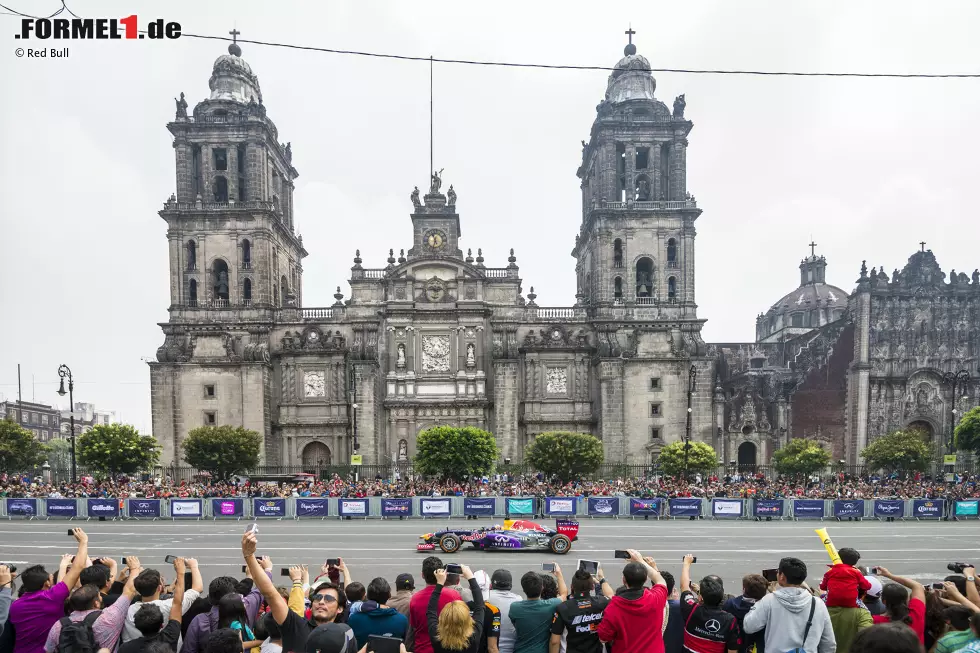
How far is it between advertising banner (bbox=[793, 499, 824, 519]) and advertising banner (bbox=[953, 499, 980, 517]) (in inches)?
243

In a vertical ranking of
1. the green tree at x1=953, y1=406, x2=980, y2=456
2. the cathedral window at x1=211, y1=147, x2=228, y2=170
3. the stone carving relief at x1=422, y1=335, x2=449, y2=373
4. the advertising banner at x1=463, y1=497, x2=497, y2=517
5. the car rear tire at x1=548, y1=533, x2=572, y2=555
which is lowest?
the advertising banner at x1=463, y1=497, x2=497, y2=517

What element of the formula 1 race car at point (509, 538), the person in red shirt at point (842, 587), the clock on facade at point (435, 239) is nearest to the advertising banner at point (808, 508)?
the formula 1 race car at point (509, 538)

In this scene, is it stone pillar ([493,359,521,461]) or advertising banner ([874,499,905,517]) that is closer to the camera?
advertising banner ([874,499,905,517])

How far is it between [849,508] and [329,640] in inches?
1243

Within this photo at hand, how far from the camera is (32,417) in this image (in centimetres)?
11250

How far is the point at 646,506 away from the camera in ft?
100

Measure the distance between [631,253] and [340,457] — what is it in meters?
27.6

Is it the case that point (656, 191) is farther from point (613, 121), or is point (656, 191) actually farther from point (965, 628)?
point (965, 628)

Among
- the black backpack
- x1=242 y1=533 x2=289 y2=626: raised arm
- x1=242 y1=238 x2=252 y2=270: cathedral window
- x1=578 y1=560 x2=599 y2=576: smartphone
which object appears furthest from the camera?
x1=242 y1=238 x2=252 y2=270: cathedral window

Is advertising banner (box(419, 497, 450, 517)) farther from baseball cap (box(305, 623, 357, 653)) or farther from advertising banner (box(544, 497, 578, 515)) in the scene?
baseball cap (box(305, 623, 357, 653))

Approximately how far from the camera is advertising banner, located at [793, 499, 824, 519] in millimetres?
30469

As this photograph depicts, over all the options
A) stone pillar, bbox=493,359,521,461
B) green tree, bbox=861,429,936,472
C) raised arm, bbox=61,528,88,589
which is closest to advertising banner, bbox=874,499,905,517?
green tree, bbox=861,429,936,472

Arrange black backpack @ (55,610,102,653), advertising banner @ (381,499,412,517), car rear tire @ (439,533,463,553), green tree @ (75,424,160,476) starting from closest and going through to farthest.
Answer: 1. black backpack @ (55,610,102,653)
2. car rear tire @ (439,533,463,553)
3. advertising banner @ (381,499,412,517)
4. green tree @ (75,424,160,476)

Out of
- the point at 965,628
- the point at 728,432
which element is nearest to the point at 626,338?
the point at 728,432
